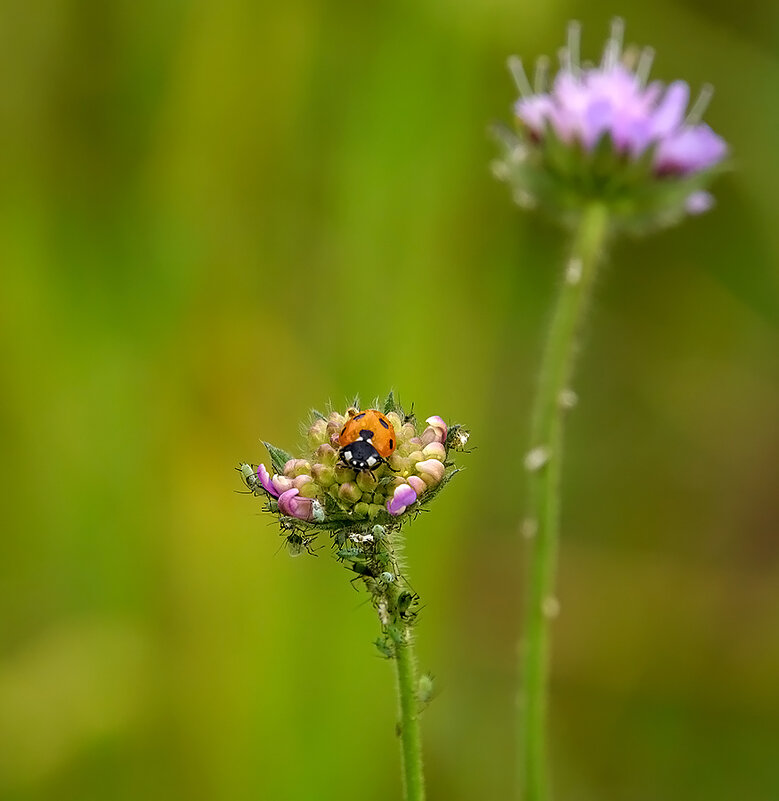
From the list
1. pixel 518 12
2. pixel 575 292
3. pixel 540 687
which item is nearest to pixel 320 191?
pixel 518 12

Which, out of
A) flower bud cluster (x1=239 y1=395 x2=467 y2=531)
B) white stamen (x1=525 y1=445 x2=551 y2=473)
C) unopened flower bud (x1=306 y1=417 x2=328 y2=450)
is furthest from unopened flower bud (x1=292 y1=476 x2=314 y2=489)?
white stamen (x1=525 y1=445 x2=551 y2=473)

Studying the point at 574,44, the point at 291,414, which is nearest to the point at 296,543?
the point at 291,414

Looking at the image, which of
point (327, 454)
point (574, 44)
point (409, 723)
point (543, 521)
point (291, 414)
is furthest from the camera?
point (574, 44)

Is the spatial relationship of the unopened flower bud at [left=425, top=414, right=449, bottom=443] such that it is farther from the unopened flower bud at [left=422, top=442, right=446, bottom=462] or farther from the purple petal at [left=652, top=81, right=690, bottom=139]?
the purple petal at [left=652, top=81, right=690, bottom=139]

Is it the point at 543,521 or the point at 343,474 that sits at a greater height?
the point at 543,521

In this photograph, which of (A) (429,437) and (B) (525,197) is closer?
(A) (429,437)

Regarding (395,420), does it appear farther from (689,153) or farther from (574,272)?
(689,153)
